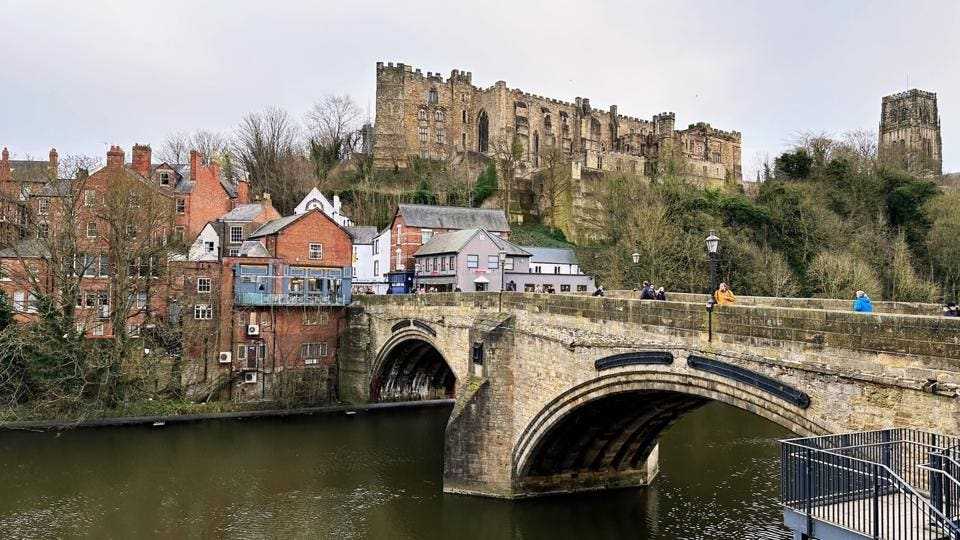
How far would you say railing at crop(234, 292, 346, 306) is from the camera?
1320 inches

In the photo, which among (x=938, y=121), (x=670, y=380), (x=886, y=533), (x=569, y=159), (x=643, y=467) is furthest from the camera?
(x=938, y=121)

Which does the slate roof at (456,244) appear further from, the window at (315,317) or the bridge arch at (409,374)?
the window at (315,317)

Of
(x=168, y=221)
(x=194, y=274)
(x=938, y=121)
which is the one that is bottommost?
(x=194, y=274)

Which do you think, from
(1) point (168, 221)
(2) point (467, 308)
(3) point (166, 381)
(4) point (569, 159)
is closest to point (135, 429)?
(3) point (166, 381)

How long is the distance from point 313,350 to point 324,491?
15185mm

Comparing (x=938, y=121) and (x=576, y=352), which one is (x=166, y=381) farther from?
(x=938, y=121)

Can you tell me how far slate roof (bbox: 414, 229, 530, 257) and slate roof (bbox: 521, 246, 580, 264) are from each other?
3.74 m

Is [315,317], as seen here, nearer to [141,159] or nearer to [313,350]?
[313,350]

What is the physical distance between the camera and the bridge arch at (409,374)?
106 ft

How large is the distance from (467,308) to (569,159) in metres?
40.9

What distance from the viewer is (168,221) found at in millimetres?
34156

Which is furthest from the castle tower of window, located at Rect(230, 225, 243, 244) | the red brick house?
window, located at Rect(230, 225, 243, 244)

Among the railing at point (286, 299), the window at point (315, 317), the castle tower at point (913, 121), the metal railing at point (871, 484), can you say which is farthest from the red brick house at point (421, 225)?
the castle tower at point (913, 121)

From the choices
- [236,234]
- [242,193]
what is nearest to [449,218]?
[236,234]
